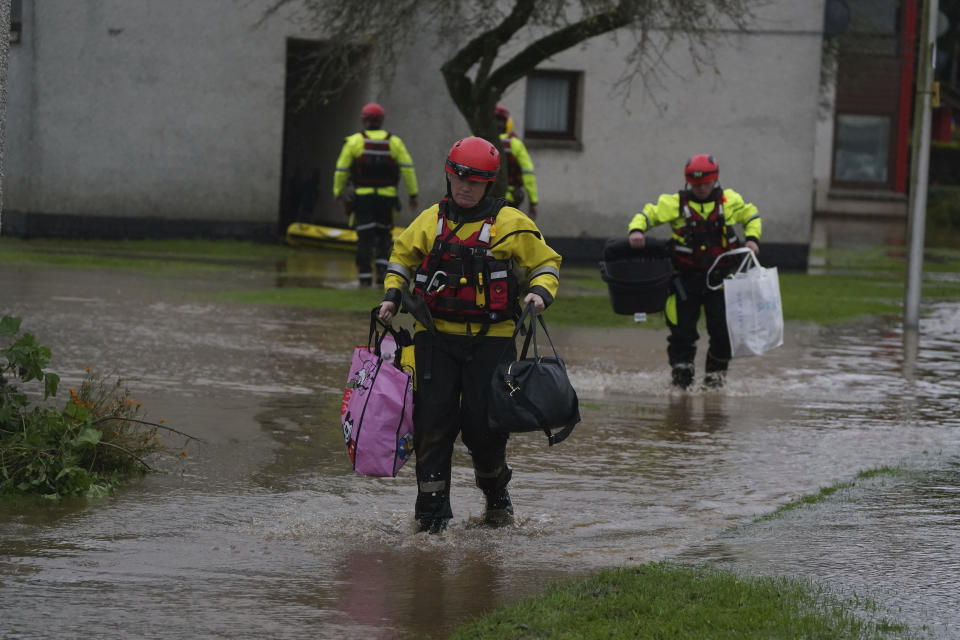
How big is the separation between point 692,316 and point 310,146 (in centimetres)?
1791

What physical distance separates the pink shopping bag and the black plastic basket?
4.49m

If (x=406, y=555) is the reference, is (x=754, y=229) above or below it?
above

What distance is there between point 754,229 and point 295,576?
6153 millimetres

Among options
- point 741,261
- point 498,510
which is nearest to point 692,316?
point 741,261

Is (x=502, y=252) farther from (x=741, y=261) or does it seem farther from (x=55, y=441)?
(x=741, y=261)

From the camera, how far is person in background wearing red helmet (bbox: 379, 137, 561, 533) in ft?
21.2

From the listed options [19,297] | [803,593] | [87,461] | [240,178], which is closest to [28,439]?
[87,461]

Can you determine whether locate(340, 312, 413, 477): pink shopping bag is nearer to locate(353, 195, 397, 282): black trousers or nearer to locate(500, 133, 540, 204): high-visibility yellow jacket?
locate(353, 195, 397, 282): black trousers

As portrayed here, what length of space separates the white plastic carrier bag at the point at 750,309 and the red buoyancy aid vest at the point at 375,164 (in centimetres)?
698

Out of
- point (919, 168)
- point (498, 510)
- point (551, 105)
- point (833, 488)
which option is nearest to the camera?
point (498, 510)

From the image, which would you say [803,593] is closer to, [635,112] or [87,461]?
[87,461]

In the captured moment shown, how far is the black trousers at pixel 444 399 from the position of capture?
6.49 m

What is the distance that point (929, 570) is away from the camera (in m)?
5.93

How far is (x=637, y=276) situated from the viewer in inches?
423
